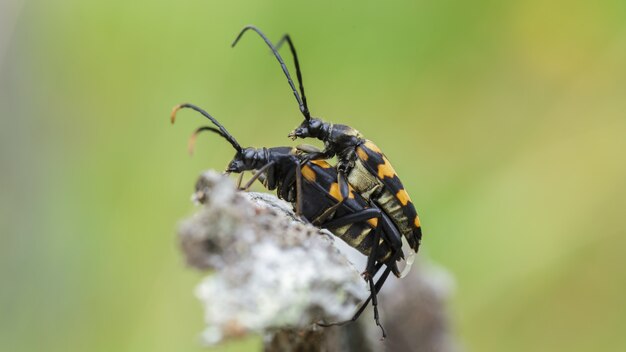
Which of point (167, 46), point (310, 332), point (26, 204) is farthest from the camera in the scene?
point (167, 46)

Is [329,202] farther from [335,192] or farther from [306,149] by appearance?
[306,149]

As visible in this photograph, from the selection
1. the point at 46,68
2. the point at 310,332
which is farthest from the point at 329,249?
the point at 46,68

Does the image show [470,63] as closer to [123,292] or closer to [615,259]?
[615,259]

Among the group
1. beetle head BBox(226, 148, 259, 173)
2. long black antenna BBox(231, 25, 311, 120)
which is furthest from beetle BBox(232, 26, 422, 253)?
beetle head BBox(226, 148, 259, 173)

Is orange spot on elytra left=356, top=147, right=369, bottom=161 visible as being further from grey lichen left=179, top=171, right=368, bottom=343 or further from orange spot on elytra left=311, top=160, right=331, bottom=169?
grey lichen left=179, top=171, right=368, bottom=343

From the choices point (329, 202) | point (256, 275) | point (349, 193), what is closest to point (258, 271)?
point (256, 275)

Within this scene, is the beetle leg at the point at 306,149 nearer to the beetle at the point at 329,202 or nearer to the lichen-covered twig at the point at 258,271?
the beetle at the point at 329,202
